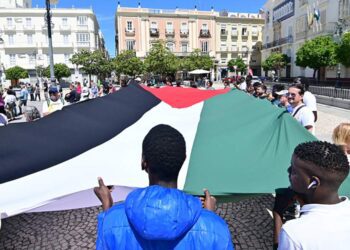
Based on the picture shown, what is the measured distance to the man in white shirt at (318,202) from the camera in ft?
4.32

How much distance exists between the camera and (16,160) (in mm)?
2777

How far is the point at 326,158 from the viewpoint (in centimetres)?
144

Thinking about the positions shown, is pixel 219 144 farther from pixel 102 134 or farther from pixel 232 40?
pixel 232 40

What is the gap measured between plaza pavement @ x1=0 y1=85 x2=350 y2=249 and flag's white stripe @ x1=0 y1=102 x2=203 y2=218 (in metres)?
1.44

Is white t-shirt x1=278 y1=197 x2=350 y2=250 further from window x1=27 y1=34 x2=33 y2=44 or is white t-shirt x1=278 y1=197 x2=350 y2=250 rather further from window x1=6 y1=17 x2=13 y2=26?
window x1=6 y1=17 x2=13 y2=26

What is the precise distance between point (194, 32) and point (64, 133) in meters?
55.8

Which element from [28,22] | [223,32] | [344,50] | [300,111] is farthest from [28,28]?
[300,111]

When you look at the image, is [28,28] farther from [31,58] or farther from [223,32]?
[223,32]

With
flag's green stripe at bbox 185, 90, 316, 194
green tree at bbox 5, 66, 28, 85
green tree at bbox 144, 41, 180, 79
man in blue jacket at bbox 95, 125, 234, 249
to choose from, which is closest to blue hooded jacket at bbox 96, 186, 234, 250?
man in blue jacket at bbox 95, 125, 234, 249

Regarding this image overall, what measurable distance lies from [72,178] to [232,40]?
200ft

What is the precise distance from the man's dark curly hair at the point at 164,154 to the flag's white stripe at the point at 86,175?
1.04 m

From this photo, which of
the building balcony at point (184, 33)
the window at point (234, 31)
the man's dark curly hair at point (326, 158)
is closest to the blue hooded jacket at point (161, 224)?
the man's dark curly hair at point (326, 158)

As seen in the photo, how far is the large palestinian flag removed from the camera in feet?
8.10

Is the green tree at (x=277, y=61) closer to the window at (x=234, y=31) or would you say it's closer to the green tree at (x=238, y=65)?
the green tree at (x=238, y=65)
